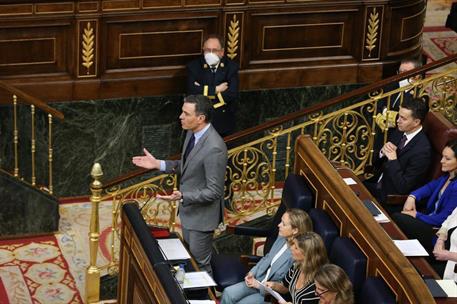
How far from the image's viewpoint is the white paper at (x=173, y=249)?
349 inches

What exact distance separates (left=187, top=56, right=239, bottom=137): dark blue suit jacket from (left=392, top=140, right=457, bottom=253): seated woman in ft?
7.65

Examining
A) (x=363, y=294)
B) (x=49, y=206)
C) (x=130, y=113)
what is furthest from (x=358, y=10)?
(x=363, y=294)

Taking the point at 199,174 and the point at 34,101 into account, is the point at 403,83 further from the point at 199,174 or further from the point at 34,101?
the point at 34,101

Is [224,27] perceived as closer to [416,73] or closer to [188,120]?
[416,73]

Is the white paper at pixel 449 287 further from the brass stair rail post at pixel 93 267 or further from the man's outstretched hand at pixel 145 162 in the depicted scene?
the brass stair rail post at pixel 93 267

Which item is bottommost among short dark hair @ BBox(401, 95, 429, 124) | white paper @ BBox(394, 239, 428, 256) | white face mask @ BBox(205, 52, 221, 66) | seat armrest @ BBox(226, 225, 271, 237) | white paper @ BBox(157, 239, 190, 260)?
seat armrest @ BBox(226, 225, 271, 237)

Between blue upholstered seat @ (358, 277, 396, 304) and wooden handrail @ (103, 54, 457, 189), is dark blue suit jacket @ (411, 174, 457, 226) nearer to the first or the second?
wooden handrail @ (103, 54, 457, 189)

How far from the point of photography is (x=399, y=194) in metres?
9.94

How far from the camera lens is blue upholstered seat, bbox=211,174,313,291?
927 cm

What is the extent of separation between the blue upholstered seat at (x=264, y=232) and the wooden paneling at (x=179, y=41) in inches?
110

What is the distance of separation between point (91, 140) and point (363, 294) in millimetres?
4584

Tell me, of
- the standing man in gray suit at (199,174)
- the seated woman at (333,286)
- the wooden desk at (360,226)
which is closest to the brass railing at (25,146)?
the standing man in gray suit at (199,174)

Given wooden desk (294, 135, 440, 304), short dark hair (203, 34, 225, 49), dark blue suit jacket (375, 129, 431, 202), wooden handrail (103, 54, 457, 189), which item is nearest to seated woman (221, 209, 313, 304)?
wooden desk (294, 135, 440, 304)

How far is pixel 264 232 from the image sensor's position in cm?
964
